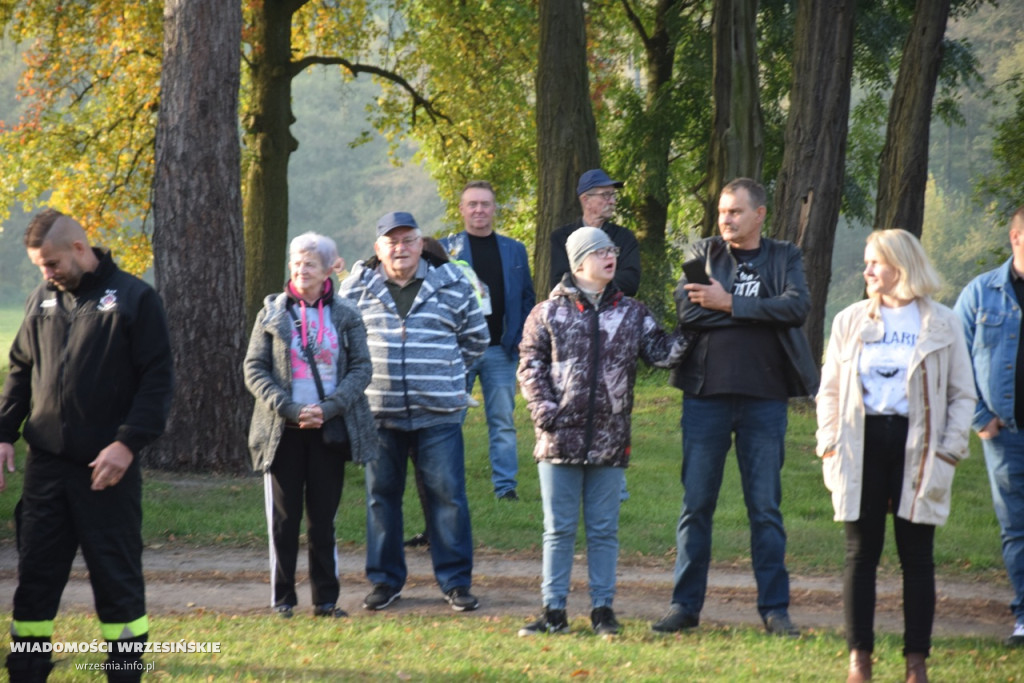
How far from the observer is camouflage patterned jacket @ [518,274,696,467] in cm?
627

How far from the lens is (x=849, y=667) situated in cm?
574

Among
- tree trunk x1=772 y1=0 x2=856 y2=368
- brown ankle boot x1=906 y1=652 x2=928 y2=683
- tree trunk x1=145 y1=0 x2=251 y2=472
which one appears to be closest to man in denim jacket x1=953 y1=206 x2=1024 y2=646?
brown ankle boot x1=906 y1=652 x2=928 y2=683

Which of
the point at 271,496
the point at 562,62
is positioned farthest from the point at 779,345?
the point at 562,62

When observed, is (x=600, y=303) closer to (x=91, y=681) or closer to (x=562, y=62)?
(x=91, y=681)

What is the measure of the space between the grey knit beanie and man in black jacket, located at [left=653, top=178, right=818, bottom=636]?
0.49m

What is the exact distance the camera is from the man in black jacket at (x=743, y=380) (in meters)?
6.34

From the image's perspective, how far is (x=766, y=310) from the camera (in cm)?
626

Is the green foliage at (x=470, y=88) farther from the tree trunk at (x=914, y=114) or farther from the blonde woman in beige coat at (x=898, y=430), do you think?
the blonde woman in beige coat at (x=898, y=430)

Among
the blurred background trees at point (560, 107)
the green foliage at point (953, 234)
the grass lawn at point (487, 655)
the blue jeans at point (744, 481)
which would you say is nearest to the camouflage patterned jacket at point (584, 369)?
the blue jeans at point (744, 481)

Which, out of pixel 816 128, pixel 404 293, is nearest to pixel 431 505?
pixel 404 293

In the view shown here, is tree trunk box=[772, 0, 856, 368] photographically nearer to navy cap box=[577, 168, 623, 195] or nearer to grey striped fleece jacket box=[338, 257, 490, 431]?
navy cap box=[577, 168, 623, 195]

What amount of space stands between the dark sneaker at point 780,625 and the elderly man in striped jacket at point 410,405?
1687 millimetres

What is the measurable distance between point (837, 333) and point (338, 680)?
2820mm

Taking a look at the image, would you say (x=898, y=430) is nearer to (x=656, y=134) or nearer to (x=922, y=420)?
(x=922, y=420)
